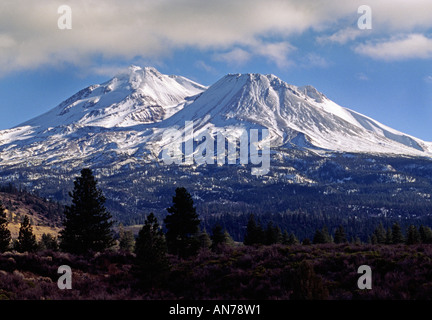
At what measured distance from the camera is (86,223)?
44.8m

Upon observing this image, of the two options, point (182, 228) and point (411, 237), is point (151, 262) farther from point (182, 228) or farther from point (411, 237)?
point (411, 237)

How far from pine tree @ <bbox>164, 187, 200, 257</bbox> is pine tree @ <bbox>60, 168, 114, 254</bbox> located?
22.2 feet

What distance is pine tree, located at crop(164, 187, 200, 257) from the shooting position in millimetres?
41312

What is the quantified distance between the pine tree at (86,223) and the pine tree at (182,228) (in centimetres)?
676

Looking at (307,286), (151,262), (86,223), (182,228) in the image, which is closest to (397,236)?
(182,228)

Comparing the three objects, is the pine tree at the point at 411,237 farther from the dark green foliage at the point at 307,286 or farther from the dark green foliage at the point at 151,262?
the dark green foliage at the point at 307,286

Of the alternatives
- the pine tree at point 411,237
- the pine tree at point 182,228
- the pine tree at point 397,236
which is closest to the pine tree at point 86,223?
the pine tree at point 182,228

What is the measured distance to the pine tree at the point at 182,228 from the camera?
4131 centimetres

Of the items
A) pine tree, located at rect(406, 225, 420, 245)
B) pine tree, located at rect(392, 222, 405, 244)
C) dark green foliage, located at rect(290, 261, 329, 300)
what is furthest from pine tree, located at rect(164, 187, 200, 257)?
pine tree, located at rect(392, 222, 405, 244)

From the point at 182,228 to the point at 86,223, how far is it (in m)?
10.0

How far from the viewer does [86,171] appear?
4738 centimetres
